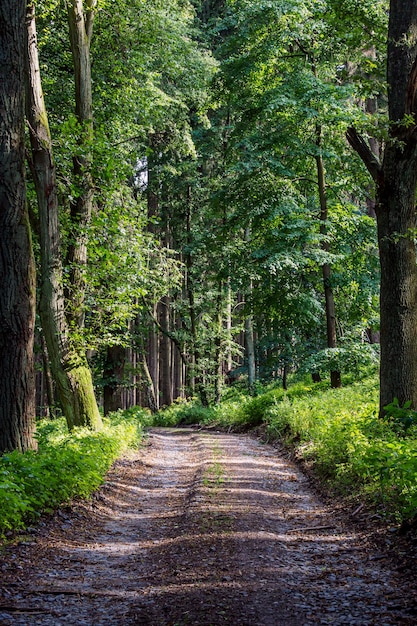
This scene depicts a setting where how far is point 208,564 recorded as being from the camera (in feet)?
18.2

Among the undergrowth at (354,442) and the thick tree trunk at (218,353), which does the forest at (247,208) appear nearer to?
the undergrowth at (354,442)

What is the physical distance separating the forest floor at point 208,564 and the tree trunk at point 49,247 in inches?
128

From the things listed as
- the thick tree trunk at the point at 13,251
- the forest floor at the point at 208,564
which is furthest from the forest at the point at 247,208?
the forest floor at the point at 208,564

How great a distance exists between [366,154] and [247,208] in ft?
28.1

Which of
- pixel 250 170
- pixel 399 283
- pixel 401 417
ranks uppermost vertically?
pixel 250 170

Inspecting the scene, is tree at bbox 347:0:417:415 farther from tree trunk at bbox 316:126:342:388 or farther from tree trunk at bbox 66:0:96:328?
tree trunk at bbox 316:126:342:388

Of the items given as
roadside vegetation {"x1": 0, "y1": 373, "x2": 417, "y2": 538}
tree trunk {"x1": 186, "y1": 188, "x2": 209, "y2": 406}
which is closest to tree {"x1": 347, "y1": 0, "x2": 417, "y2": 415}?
roadside vegetation {"x1": 0, "y1": 373, "x2": 417, "y2": 538}

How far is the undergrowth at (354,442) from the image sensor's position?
271 inches

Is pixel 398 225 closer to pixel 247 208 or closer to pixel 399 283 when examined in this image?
pixel 399 283

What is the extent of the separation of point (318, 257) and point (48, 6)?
875cm

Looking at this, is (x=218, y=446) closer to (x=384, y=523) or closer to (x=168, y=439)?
(x=168, y=439)

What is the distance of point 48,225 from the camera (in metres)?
12.1

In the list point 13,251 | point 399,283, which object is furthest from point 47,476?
point 399,283

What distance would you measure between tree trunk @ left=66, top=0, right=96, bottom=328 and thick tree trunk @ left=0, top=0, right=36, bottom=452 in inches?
139
